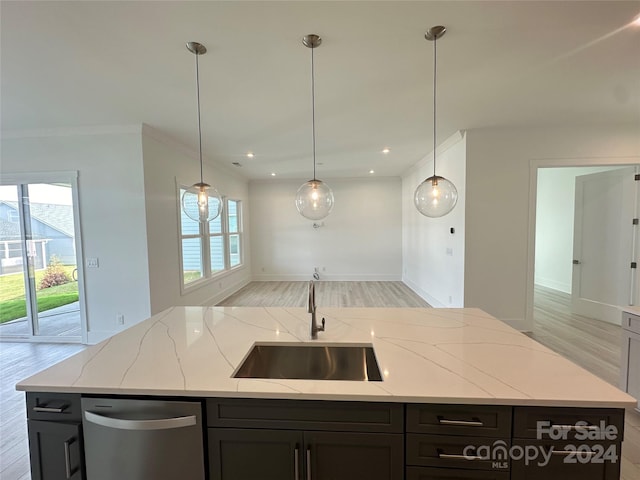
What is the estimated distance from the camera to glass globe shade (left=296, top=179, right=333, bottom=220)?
7.04 feet

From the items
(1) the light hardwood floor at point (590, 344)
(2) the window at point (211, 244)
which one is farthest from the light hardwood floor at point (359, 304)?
→ (2) the window at point (211, 244)

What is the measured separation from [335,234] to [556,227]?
5136mm

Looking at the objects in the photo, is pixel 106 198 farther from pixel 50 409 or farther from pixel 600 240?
pixel 600 240

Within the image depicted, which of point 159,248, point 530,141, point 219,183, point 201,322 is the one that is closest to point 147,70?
point 201,322

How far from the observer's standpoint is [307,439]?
3.66ft

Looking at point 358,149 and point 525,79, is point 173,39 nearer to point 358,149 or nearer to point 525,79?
point 525,79

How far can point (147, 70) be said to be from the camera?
2.22 m

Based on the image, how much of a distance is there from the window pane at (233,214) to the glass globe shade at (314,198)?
180 inches

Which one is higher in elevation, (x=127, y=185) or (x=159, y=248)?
(x=127, y=185)

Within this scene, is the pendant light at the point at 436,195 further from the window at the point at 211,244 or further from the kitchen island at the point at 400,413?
the window at the point at 211,244

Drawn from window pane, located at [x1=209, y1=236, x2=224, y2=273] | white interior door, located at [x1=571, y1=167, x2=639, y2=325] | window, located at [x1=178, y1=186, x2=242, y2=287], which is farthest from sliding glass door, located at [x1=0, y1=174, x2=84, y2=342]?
white interior door, located at [x1=571, y1=167, x2=639, y2=325]

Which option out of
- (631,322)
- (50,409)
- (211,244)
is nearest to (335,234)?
(211,244)

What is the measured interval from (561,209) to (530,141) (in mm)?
3601

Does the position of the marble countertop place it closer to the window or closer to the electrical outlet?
the electrical outlet
